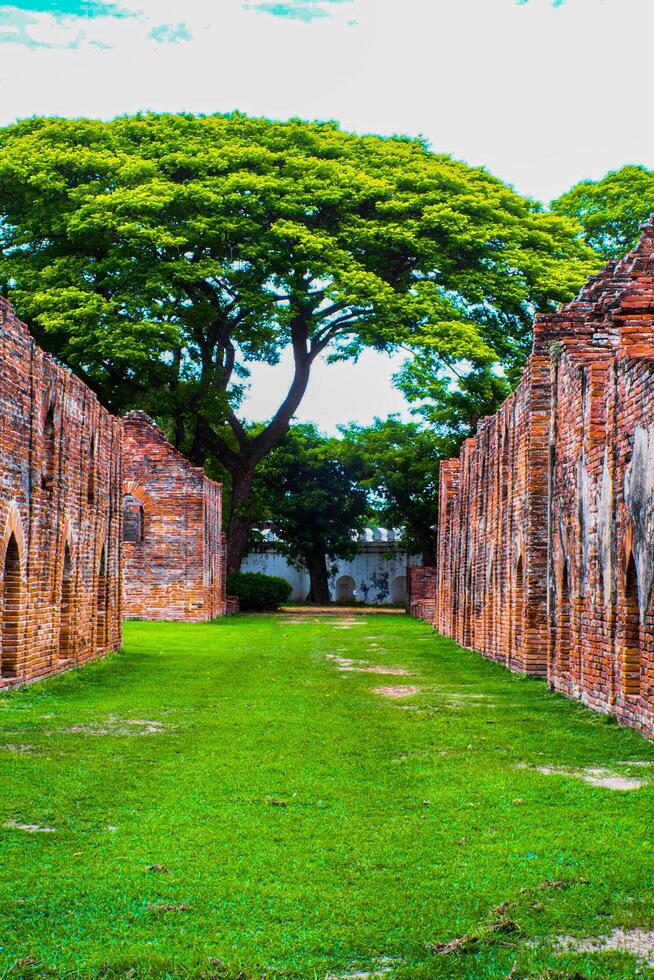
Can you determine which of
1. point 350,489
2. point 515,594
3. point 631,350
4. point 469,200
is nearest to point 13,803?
point 631,350

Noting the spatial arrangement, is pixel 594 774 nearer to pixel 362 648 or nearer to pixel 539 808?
pixel 539 808

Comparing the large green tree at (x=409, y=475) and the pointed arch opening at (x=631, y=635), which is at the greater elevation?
the large green tree at (x=409, y=475)

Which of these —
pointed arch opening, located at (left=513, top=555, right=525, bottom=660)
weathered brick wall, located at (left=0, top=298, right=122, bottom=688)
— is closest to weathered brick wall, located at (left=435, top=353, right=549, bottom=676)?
pointed arch opening, located at (left=513, top=555, right=525, bottom=660)

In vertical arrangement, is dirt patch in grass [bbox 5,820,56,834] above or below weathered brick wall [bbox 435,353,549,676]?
below

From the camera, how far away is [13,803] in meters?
6.77

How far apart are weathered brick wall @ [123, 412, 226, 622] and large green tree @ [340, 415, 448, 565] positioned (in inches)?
420

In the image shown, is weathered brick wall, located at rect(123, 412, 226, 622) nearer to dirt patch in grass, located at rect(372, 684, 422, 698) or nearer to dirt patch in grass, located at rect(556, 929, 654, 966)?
dirt patch in grass, located at rect(372, 684, 422, 698)

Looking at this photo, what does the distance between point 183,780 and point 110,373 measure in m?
23.7

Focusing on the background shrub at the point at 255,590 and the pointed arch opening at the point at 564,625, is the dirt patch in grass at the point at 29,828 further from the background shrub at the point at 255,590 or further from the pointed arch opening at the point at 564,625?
the background shrub at the point at 255,590

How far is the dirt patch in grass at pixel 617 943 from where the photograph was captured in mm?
4316

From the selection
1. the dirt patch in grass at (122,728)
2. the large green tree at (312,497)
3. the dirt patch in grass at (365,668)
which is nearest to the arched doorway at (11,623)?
the dirt patch in grass at (122,728)

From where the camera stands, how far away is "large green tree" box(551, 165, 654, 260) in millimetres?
34562

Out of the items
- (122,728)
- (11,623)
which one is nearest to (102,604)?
(11,623)

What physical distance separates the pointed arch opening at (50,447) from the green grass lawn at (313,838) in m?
2.98
